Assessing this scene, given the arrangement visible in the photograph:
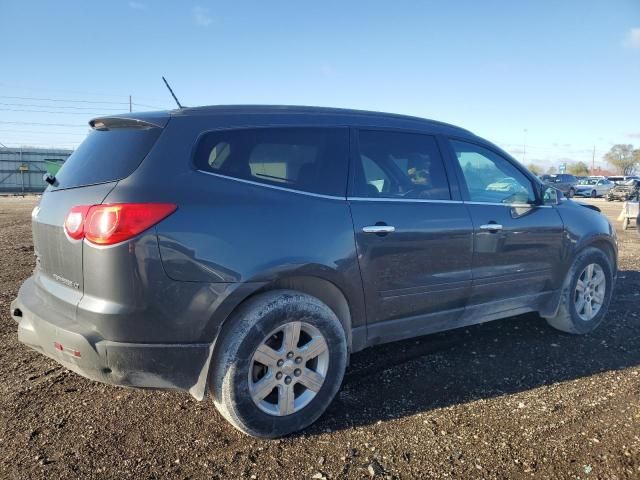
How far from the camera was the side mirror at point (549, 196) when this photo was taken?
14.2ft

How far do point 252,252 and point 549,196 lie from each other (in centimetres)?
297

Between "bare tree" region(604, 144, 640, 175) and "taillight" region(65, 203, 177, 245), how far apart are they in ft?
Result: 326

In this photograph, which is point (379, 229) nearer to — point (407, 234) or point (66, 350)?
point (407, 234)

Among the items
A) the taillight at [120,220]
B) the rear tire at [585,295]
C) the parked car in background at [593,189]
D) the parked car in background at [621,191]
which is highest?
the taillight at [120,220]

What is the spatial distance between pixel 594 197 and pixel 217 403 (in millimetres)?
43370

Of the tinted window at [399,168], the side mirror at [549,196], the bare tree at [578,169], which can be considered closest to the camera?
the tinted window at [399,168]

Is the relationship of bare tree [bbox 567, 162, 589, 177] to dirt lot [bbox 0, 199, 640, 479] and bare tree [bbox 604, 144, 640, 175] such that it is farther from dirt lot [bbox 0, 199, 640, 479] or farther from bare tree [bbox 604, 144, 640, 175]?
dirt lot [bbox 0, 199, 640, 479]

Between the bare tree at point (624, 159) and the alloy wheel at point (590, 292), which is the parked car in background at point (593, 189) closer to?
the alloy wheel at point (590, 292)

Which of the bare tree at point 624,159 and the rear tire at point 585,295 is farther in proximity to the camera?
the bare tree at point 624,159

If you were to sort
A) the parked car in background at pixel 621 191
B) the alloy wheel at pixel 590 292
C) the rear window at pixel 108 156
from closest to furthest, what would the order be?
the rear window at pixel 108 156
the alloy wheel at pixel 590 292
the parked car in background at pixel 621 191

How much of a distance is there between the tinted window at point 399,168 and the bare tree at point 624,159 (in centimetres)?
9739

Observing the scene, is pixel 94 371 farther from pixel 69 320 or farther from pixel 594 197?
pixel 594 197

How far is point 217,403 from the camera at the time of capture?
2.76 meters

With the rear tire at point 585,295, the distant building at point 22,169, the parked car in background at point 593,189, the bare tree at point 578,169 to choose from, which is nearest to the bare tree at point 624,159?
the bare tree at point 578,169
